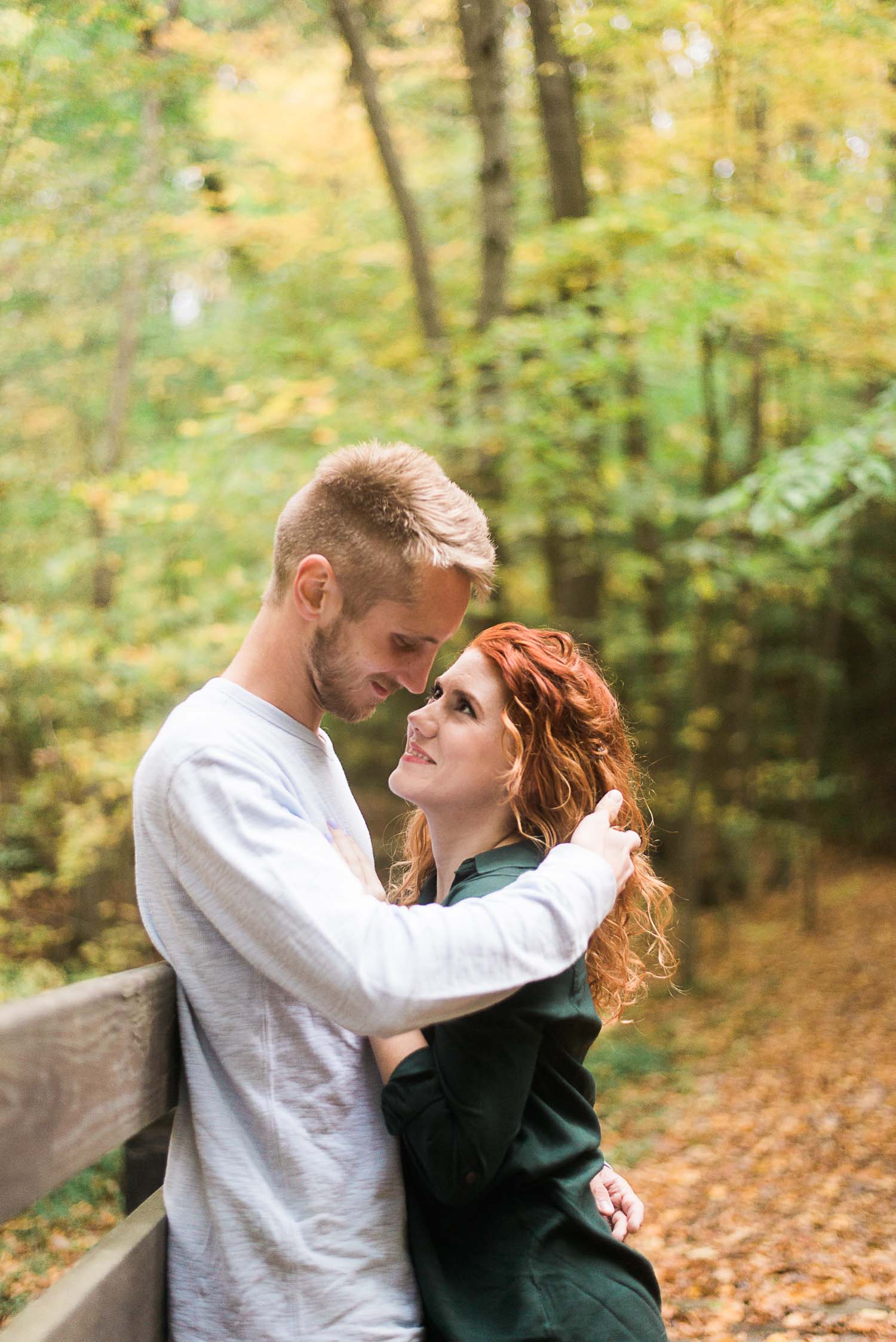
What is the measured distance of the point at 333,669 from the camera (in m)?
1.69

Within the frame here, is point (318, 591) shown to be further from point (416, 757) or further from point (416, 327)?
point (416, 327)

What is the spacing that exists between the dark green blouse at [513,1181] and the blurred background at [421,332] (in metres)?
2.50

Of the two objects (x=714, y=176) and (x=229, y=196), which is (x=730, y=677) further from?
(x=229, y=196)

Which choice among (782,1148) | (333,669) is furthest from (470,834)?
(782,1148)

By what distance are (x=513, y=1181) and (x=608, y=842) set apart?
0.51 m

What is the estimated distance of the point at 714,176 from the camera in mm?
7711

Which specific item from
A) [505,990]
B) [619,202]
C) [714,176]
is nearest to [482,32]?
[619,202]

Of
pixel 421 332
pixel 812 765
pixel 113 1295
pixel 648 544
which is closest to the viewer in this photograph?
pixel 113 1295

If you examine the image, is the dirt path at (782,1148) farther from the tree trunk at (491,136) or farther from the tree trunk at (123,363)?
the tree trunk at (491,136)

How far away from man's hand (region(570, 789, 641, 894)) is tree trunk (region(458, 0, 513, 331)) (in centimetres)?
646

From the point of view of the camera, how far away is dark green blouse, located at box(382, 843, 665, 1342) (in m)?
1.49

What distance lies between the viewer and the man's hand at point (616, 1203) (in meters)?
1.89

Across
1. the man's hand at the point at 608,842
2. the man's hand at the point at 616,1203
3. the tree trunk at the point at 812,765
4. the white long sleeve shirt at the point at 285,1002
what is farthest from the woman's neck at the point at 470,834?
the tree trunk at the point at 812,765

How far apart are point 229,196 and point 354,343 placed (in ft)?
5.36
